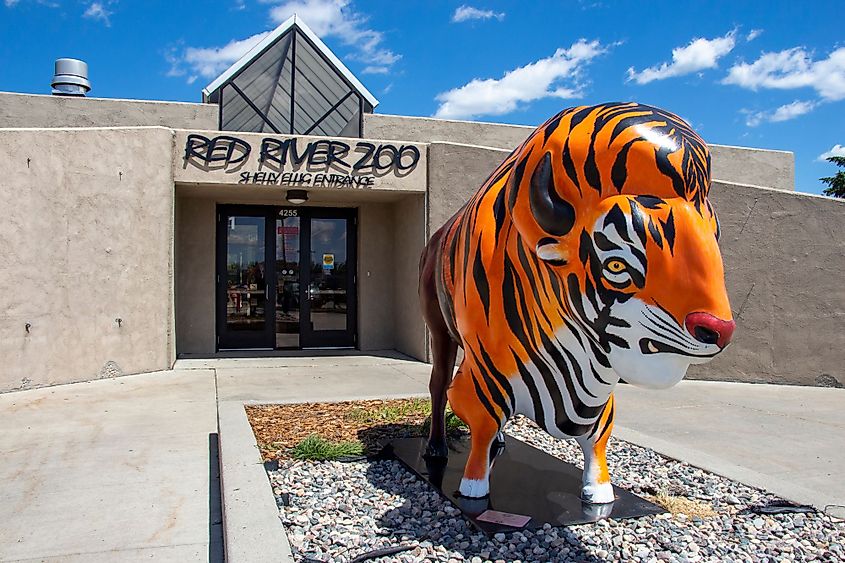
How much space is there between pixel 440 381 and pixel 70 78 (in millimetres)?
15452

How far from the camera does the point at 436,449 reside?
471 cm

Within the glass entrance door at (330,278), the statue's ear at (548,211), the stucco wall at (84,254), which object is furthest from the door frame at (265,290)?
the statue's ear at (548,211)

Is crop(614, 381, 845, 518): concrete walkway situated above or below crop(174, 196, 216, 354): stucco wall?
below

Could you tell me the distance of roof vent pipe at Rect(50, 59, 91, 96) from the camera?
15922mm

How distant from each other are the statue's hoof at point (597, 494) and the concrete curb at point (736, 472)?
1.18 metres

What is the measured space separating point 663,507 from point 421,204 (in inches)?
290

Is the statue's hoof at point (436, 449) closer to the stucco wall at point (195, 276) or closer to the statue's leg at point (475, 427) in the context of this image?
the statue's leg at point (475, 427)

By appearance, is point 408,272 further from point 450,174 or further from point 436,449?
point 436,449

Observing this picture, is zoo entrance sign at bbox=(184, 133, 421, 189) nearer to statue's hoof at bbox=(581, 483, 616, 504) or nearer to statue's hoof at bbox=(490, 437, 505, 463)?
statue's hoof at bbox=(490, 437, 505, 463)

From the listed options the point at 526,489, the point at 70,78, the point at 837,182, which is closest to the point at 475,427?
the point at 526,489

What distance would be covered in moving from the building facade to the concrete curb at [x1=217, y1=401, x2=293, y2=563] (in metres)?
5.17

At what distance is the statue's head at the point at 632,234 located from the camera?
90.2 inches

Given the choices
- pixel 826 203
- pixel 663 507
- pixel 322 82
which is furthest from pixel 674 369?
pixel 322 82

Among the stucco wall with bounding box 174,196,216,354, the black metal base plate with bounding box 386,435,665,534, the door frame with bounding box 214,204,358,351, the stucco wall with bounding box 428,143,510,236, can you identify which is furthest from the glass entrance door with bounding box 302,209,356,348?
the black metal base plate with bounding box 386,435,665,534
